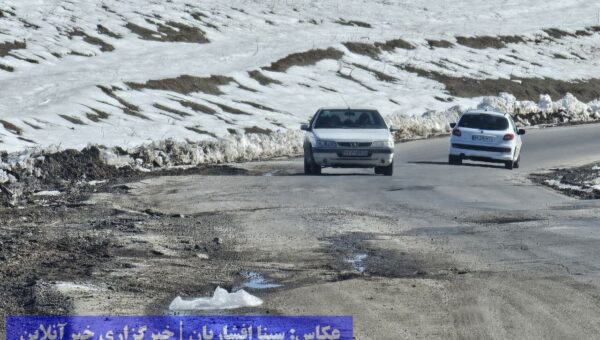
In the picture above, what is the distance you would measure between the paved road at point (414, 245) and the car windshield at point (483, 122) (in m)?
3.06

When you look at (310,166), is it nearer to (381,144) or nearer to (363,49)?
(381,144)

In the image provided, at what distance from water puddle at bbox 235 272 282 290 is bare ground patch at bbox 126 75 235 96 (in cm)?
3059

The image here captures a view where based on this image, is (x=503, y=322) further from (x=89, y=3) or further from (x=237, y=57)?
(x=89, y=3)

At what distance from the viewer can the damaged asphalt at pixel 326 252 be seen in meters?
10.8

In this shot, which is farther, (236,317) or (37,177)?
(37,177)

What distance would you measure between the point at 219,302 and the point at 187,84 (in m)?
34.7

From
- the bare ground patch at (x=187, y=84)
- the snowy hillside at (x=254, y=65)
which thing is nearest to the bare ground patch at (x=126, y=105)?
the snowy hillside at (x=254, y=65)

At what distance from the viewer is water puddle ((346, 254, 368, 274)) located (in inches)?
525

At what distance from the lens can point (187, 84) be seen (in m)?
45.2

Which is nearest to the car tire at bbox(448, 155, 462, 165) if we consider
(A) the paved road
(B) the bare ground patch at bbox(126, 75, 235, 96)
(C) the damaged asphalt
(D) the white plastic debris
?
(A) the paved road

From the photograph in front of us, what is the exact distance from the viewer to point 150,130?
3494cm

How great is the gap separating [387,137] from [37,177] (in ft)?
23.5

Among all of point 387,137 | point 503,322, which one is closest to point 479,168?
point 387,137

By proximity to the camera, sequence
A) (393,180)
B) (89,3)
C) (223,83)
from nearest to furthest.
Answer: (393,180), (223,83), (89,3)
